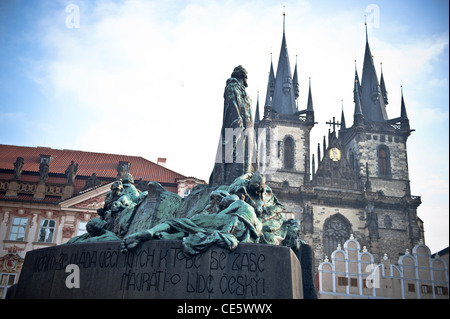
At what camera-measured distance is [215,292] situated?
4379 millimetres

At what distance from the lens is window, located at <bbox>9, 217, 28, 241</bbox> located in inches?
843

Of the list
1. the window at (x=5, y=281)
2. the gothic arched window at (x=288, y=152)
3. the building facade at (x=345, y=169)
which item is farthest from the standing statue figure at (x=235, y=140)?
the gothic arched window at (x=288, y=152)

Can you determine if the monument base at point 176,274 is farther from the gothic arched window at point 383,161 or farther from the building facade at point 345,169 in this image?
the gothic arched window at point 383,161

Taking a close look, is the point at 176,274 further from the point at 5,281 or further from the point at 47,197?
the point at 47,197

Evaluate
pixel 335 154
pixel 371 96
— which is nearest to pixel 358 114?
pixel 371 96

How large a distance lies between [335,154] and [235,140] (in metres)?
41.8

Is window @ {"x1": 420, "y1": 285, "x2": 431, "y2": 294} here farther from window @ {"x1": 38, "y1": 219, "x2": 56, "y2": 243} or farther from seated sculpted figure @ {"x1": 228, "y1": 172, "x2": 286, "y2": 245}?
seated sculpted figure @ {"x1": 228, "y1": 172, "x2": 286, "y2": 245}

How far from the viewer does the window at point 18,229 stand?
21406 mm

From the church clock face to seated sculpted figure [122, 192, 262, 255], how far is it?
4241cm

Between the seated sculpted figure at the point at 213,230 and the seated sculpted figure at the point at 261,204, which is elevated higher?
the seated sculpted figure at the point at 261,204

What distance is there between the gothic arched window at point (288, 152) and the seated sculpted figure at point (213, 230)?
40.4 meters

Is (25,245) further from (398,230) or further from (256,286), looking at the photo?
(398,230)

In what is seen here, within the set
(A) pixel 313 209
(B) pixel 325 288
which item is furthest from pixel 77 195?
(A) pixel 313 209
